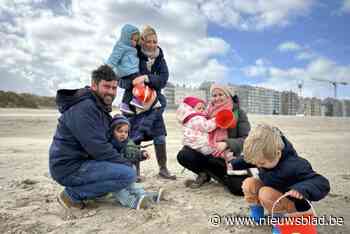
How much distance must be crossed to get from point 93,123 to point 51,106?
3858 centimetres

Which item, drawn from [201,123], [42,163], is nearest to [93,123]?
[201,123]

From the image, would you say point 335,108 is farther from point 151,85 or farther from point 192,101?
point 192,101

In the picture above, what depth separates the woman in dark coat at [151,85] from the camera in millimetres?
4301

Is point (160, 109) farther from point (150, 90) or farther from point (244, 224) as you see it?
point (244, 224)

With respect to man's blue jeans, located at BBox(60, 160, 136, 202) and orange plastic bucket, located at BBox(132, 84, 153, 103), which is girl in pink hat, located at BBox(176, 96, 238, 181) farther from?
man's blue jeans, located at BBox(60, 160, 136, 202)

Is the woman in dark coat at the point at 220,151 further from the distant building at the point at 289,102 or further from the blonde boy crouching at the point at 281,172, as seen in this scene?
the distant building at the point at 289,102

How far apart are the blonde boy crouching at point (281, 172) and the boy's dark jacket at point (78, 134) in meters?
1.31

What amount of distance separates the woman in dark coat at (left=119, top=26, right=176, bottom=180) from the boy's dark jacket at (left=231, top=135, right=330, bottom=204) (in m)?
2.02

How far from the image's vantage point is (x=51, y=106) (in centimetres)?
3906

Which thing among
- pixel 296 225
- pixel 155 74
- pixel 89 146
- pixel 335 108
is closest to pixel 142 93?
pixel 155 74

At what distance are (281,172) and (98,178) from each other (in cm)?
163

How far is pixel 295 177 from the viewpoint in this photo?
2.48 m

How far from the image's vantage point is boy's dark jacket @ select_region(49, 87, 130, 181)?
9.73 feet

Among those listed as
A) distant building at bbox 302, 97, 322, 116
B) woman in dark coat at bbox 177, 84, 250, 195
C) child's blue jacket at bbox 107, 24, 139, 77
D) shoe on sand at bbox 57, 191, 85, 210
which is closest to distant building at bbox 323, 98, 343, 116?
distant building at bbox 302, 97, 322, 116
